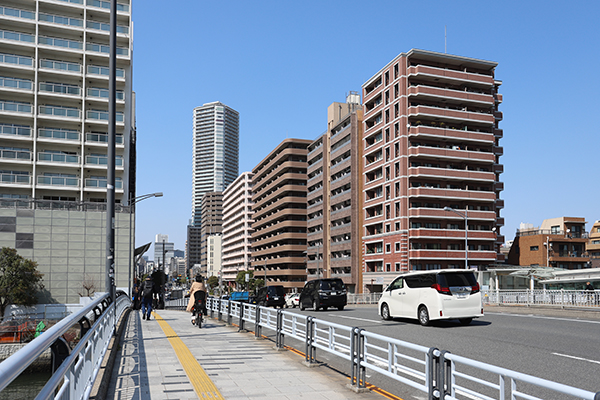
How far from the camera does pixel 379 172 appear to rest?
70375 millimetres

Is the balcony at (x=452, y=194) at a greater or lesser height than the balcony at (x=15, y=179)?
lesser

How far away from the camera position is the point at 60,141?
6072 cm

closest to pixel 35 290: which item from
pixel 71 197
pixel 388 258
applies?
pixel 71 197

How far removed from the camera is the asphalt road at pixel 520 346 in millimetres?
8430

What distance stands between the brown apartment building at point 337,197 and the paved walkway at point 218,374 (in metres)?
62.7

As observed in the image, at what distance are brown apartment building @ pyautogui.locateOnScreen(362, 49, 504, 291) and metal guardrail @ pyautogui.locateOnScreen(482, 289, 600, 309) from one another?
1022 inches

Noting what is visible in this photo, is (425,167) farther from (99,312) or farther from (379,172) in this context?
(99,312)

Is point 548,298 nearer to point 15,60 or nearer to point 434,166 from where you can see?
point 434,166

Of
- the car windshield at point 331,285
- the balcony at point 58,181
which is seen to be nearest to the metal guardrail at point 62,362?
the car windshield at point 331,285

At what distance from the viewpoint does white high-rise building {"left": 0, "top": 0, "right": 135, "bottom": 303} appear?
57.9m

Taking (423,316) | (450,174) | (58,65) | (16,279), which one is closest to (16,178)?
(16,279)

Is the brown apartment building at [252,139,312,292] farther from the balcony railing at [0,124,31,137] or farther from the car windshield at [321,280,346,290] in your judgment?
the car windshield at [321,280,346,290]

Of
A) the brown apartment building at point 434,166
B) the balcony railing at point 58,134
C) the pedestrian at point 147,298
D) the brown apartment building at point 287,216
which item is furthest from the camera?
the brown apartment building at point 287,216

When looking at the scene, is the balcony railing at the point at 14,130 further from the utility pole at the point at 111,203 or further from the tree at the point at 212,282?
the tree at the point at 212,282
